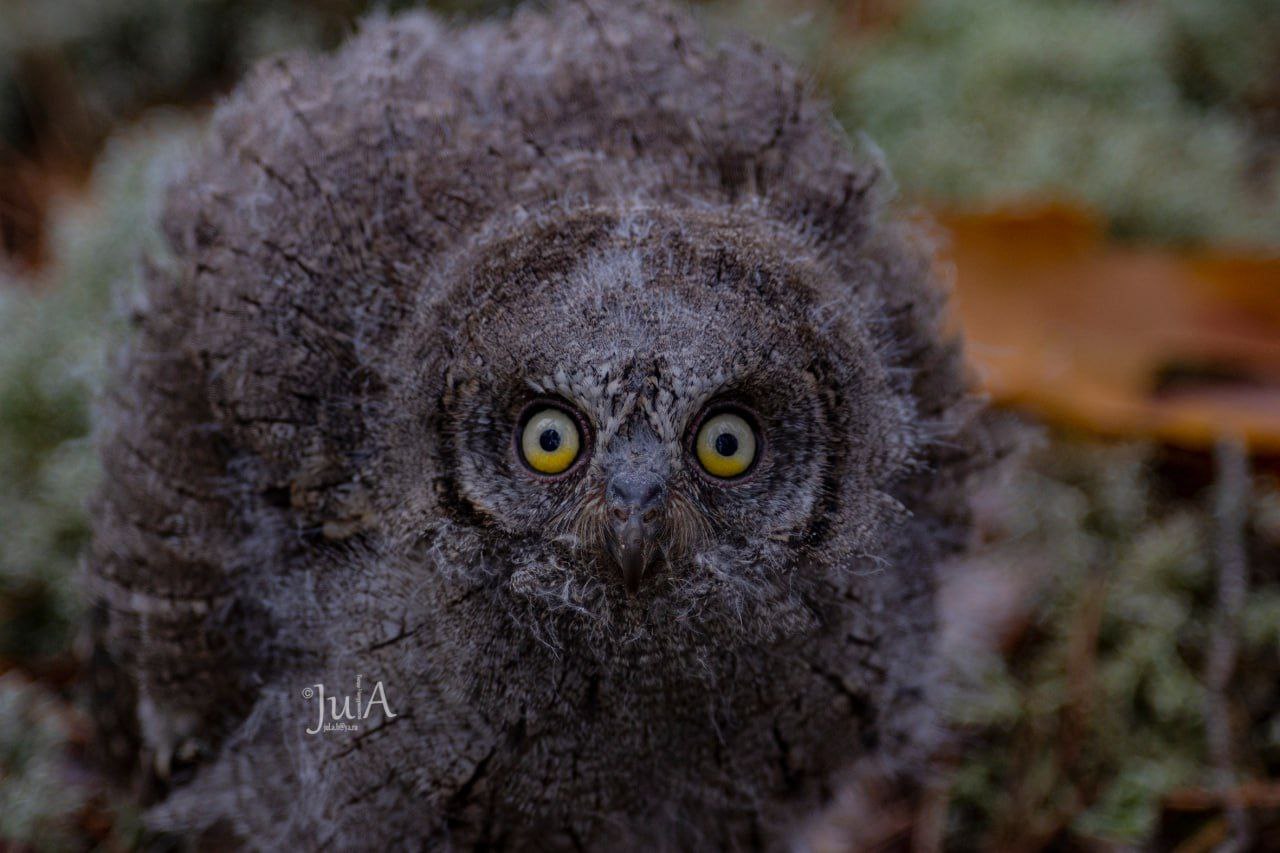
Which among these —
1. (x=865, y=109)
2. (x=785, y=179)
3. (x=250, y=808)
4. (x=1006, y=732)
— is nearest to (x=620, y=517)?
(x=785, y=179)

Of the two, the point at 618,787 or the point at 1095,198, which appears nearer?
the point at 618,787

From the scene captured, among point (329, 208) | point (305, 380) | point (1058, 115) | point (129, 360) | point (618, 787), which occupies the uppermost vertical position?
point (1058, 115)

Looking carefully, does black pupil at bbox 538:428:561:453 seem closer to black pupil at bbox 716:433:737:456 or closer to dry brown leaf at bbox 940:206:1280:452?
black pupil at bbox 716:433:737:456

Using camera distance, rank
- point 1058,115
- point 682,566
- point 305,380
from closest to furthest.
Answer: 1. point 682,566
2. point 305,380
3. point 1058,115

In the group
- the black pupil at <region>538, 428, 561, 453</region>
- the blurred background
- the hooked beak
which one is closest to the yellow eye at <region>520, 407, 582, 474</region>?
the black pupil at <region>538, 428, 561, 453</region>

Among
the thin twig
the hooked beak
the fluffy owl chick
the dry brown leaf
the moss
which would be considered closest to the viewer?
the hooked beak

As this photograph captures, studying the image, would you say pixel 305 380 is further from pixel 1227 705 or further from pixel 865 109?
pixel 865 109

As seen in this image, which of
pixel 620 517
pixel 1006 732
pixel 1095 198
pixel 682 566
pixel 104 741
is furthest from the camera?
pixel 1095 198

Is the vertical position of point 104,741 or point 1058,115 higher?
point 1058,115
